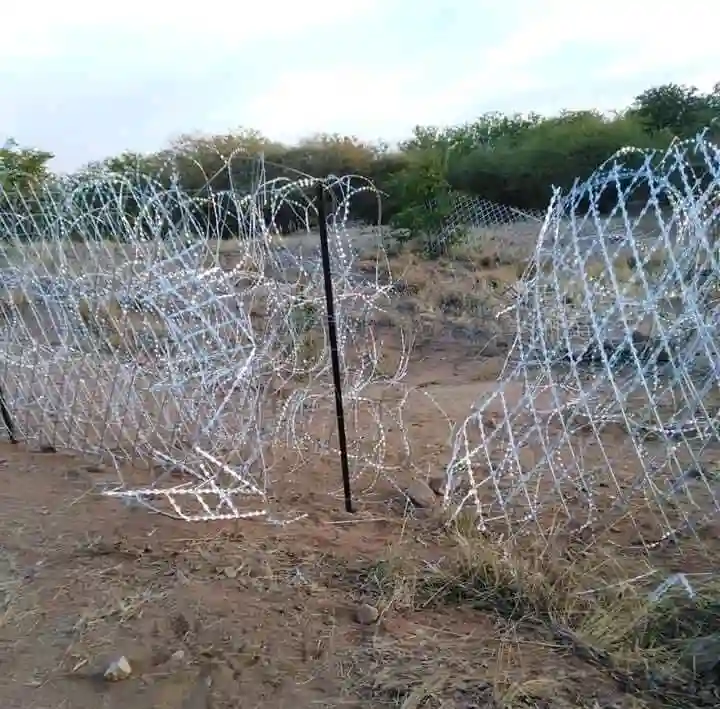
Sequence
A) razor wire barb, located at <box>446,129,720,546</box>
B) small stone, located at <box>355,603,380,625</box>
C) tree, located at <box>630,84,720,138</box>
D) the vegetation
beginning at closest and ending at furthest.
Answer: small stone, located at <box>355,603,380,625</box> < razor wire barb, located at <box>446,129,720,546</box> < the vegetation < tree, located at <box>630,84,720,138</box>

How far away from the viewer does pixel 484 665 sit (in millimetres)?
2744

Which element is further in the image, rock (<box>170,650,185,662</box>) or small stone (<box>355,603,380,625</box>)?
small stone (<box>355,603,380,625</box>)

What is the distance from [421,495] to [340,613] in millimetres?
1208

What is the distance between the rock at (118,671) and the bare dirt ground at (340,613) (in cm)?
2

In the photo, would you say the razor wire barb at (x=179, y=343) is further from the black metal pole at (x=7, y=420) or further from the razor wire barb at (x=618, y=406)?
the razor wire barb at (x=618, y=406)

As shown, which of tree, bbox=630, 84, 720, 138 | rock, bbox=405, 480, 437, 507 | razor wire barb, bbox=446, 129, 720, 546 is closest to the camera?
razor wire barb, bbox=446, 129, 720, 546

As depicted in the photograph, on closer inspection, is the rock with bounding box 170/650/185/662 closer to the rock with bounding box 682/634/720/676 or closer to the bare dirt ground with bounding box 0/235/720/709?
Answer: the bare dirt ground with bounding box 0/235/720/709

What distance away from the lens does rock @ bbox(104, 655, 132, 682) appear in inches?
109

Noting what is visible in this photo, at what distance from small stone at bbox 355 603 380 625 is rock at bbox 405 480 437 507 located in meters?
1.16

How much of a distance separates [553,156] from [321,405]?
18.6 m

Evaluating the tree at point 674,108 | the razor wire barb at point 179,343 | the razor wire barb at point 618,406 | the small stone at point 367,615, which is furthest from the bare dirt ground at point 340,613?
the tree at point 674,108

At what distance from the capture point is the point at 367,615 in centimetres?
305

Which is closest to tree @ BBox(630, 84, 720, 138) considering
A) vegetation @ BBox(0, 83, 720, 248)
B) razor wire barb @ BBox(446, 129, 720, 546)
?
vegetation @ BBox(0, 83, 720, 248)

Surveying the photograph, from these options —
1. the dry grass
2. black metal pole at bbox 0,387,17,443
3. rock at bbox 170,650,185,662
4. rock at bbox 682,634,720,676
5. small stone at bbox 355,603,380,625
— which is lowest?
rock at bbox 682,634,720,676
